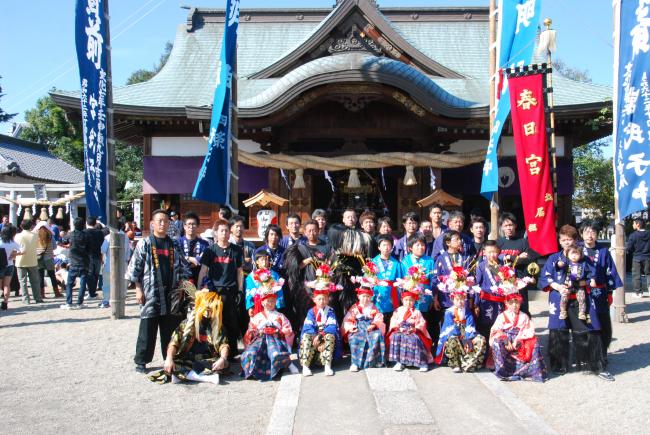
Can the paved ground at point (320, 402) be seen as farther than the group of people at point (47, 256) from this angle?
No

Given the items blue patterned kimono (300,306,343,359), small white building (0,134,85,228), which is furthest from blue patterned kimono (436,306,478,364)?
small white building (0,134,85,228)

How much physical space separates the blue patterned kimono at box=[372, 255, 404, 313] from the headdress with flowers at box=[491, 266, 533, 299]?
103 cm

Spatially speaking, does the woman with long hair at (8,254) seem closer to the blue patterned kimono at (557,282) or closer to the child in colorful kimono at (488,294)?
the child in colorful kimono at (488,294)

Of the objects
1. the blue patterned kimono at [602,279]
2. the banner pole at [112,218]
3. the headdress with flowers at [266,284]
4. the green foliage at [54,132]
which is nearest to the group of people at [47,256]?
the banner pole at [112,218]

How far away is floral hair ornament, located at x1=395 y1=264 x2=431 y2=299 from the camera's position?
17.8ft

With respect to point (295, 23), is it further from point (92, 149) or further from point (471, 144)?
point (92, 149)

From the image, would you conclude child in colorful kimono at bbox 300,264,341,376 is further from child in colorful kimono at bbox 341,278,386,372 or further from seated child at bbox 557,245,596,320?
seated child at bbox 557,245,596,320

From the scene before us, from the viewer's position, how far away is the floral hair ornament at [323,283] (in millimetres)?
5410

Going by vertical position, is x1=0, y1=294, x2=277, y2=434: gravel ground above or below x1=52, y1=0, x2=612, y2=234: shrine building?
below

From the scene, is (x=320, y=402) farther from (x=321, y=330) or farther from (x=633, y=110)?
(x=633, y=110)

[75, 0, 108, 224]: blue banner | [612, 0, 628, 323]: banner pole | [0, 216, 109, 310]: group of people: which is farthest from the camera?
[0, 216, 109, 310]: group of people

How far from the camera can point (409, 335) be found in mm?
5344

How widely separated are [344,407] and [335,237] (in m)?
2.17

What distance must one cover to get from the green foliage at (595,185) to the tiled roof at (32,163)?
2522 cm
